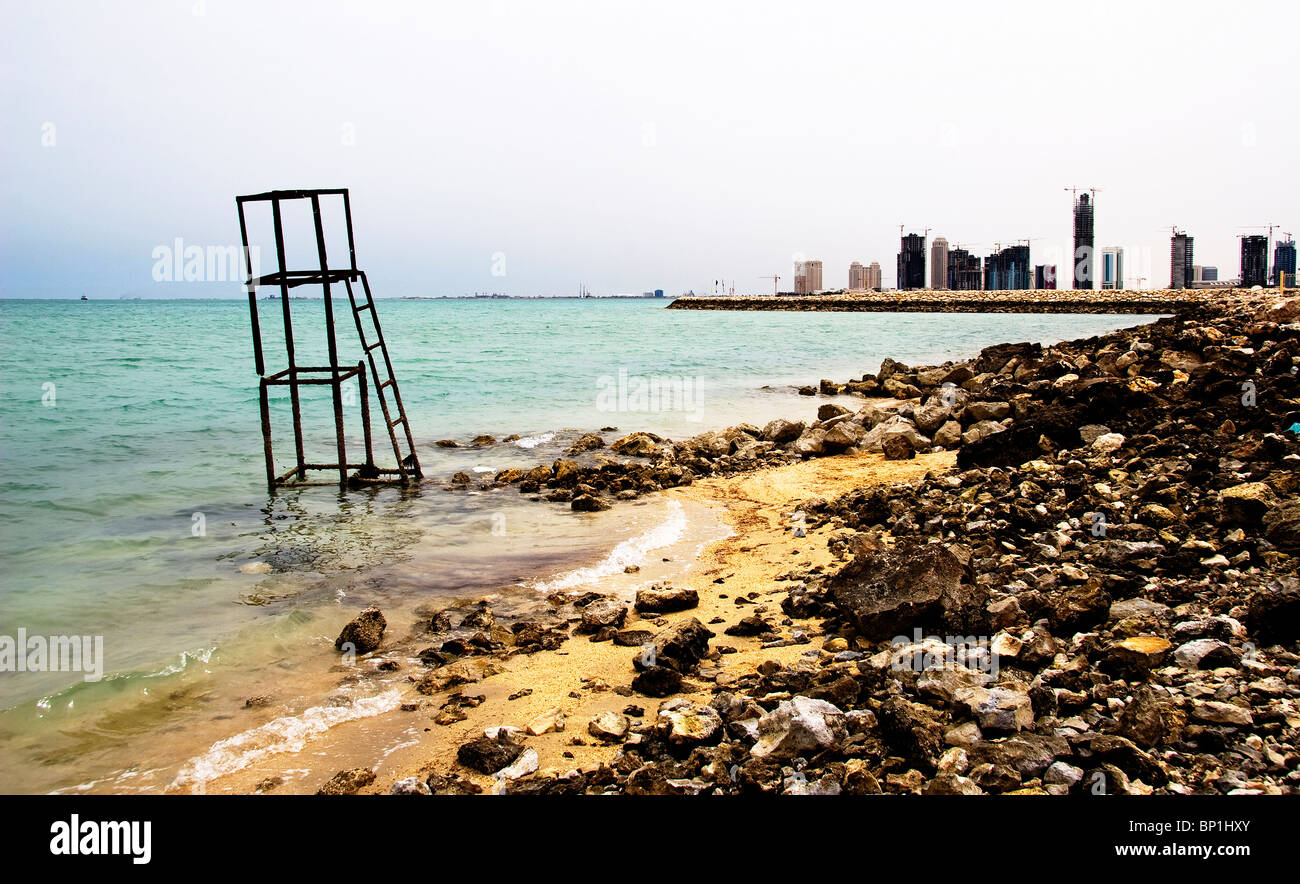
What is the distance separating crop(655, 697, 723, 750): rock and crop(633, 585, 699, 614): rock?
7.58 feet

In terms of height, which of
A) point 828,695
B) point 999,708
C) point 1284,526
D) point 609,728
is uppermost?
point 1284,526

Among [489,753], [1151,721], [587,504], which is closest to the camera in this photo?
[1151,721]

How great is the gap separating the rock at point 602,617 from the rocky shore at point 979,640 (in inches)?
1.2

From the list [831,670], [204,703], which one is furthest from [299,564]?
[831,670]

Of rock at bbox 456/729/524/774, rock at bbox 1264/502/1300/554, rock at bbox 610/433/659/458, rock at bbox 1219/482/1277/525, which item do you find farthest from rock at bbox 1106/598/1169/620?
rock at bbox 610/433/659/458

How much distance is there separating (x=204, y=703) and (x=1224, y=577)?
6981 mm

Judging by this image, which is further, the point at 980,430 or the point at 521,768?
the point at 980,430

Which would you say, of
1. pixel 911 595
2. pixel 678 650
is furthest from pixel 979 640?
pixel 678 650

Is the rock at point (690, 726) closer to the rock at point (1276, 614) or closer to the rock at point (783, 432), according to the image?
the rock at point (1276, 614)

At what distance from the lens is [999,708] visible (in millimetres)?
4098

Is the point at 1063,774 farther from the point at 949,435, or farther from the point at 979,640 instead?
the point at 949,435

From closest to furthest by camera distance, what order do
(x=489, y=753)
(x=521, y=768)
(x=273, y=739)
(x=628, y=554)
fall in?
(x=521, y=768)
(x=489, y=753)
(x=273, y=739)
(x=628, y=554)

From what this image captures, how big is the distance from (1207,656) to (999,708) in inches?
48.1

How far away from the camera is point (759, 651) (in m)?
5.96
